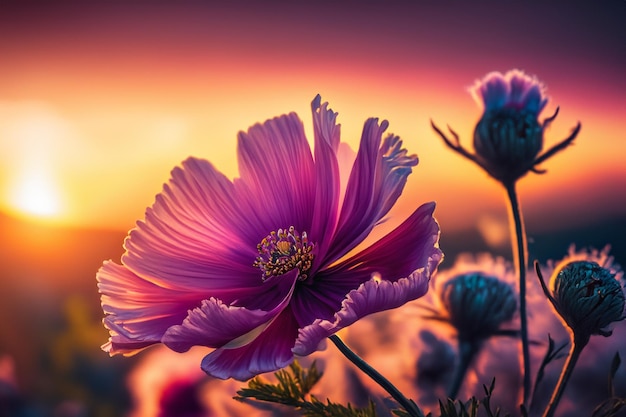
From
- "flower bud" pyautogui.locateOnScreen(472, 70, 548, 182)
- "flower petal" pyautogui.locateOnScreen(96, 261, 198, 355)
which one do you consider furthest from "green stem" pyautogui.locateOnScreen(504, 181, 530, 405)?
"flower petal" pyautogui.locateOnScreen(96, 261, 198, 355)

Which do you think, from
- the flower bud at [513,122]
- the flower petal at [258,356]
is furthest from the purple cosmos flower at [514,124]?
the flower petal at [258,356]

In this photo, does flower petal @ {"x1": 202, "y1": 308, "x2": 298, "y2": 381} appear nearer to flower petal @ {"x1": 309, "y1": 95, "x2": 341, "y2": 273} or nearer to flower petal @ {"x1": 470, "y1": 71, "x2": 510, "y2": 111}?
flower petal @ {"x1": 309, "y1": 95, "x2": 341, "y2": 273}

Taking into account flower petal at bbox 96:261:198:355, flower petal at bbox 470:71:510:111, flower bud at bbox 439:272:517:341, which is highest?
flower petal at bbox 470:71:510:111

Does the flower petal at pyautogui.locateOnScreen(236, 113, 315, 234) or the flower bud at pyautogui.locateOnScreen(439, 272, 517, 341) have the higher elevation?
the flower petal at pyautogui.locateOnScreen(236, 113, 315, 234)

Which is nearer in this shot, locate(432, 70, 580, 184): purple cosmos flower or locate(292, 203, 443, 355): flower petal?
locate(292, 203, 443, 355): flower petal

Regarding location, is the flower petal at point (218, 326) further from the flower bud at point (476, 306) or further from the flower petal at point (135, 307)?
the flower bud at point (476, 306)

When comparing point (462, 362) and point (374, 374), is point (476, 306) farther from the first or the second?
point (374, 374)
